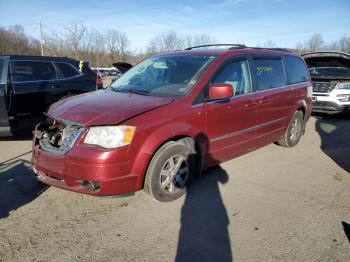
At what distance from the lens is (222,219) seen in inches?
144

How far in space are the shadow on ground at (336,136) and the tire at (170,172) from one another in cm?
276

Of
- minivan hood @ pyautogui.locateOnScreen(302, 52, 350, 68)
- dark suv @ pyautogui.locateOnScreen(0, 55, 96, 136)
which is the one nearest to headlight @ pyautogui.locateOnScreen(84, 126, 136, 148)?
dark suv @ pyautogui.locateOnScreen(0, 55, 96, 136)

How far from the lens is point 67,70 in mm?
7723

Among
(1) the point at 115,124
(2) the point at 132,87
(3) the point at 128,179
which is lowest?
(3) the point at 128,179

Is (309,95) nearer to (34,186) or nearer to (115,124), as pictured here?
(115,124)

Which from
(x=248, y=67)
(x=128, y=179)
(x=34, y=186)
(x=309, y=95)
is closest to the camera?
(x=128, y=179)

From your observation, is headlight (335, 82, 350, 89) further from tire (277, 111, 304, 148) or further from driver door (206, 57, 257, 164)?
driver door (206, 57, 257, 164)

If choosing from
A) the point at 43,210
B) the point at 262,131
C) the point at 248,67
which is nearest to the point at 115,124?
the point at 43,210

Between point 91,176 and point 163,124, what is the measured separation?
965 mm

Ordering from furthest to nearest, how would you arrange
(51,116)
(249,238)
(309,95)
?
(309,95)
(51,116)
(249,238)

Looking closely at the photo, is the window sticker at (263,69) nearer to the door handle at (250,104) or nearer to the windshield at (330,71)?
the door handle at (250,104)

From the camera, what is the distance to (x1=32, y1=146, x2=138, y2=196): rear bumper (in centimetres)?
344

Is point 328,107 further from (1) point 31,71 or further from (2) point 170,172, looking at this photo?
(1) point 31,71

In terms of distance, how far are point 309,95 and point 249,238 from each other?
448cm
